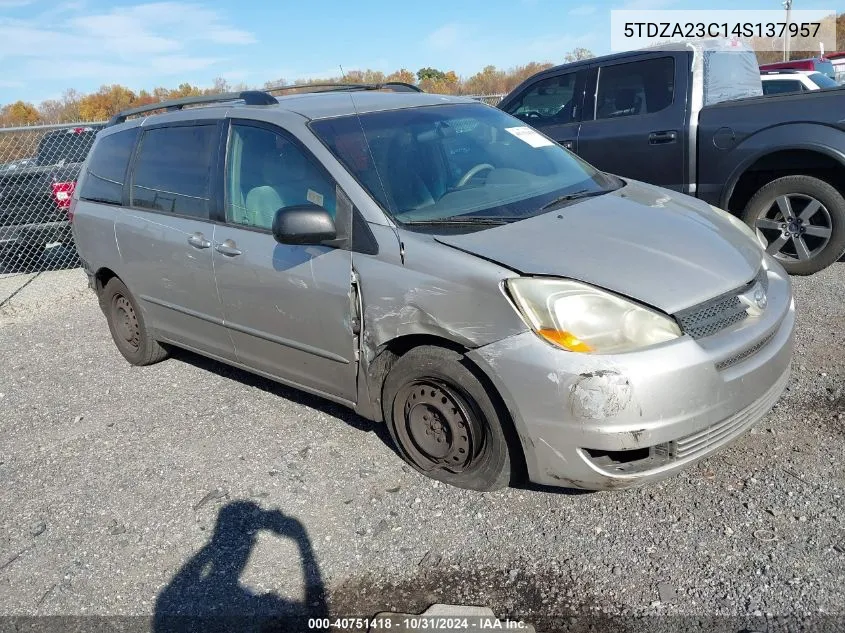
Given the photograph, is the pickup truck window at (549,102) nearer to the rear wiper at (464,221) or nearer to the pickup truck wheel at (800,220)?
the pickup truck wheel at (800,220)

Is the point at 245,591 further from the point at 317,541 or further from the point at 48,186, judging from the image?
the point at 48,186

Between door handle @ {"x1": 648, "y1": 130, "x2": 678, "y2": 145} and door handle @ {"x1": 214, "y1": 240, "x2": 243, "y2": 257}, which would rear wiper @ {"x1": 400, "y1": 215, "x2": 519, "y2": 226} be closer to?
door handle @ {"x1": 214, "y1": 240, "x2": 243, "y2": 257}

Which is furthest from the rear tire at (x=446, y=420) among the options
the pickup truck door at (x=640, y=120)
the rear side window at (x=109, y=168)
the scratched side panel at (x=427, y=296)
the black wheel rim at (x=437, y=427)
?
the pickup truck door at (x=640, y=120)

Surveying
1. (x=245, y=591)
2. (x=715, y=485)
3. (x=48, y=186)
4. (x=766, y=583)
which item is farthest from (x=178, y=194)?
(x=48, y=186)

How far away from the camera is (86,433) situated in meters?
4.46

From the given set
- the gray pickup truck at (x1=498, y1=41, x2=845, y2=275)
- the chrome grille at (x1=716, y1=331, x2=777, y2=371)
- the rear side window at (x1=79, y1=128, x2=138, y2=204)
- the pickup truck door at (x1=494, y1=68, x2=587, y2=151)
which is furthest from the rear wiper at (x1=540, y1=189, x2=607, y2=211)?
the pickup truck door at (x1=494, y1=68, x2=587, y2=151)

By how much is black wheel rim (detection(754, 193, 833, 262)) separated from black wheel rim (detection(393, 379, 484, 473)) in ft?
11.8

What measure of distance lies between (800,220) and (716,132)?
986mm

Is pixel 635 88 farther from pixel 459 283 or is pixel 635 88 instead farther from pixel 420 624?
pixel 420 624

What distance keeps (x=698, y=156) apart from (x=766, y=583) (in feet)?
14.4

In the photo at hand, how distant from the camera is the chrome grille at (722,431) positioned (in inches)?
110

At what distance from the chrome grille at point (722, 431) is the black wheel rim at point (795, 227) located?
297 centimetres

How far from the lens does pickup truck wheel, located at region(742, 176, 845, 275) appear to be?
554cm

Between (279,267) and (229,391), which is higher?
(279,267)
